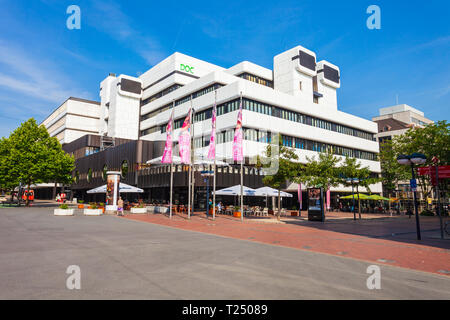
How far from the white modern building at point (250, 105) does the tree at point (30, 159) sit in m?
19.5

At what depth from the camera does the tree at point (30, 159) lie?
3991cm

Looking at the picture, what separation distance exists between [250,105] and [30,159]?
3135cm

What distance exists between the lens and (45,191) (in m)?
91.0

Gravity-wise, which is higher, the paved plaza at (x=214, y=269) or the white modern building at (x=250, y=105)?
the white modern building at (x=250, y=105)

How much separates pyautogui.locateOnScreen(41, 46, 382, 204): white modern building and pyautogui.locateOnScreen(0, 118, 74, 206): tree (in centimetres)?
1946

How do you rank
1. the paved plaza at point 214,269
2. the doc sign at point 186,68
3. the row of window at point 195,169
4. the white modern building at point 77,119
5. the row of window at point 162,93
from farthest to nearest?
the white modern building at point 77,119
the doc sign at point 186,68
the row of window at point 162,93
the row of window at point 195,169
the paved plaza at point 214,269

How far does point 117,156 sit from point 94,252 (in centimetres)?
4626

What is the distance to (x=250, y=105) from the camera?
4281cm

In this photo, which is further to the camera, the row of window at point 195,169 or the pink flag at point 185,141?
the row of window at point 195,169

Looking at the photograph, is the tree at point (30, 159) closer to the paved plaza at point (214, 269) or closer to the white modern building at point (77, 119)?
the paved plaza at point (214, 269)

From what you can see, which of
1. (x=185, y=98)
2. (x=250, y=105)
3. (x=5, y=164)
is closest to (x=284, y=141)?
(x=250, y=105)

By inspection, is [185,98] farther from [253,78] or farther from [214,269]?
[214,269]

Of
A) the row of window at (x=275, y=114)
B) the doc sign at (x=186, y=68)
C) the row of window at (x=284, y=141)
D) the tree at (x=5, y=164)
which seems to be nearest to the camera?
the tree at (x=5, y=164)

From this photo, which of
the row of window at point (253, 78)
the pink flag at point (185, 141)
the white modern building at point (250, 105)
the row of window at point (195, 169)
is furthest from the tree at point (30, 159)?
the row of window at point (253, 78)
